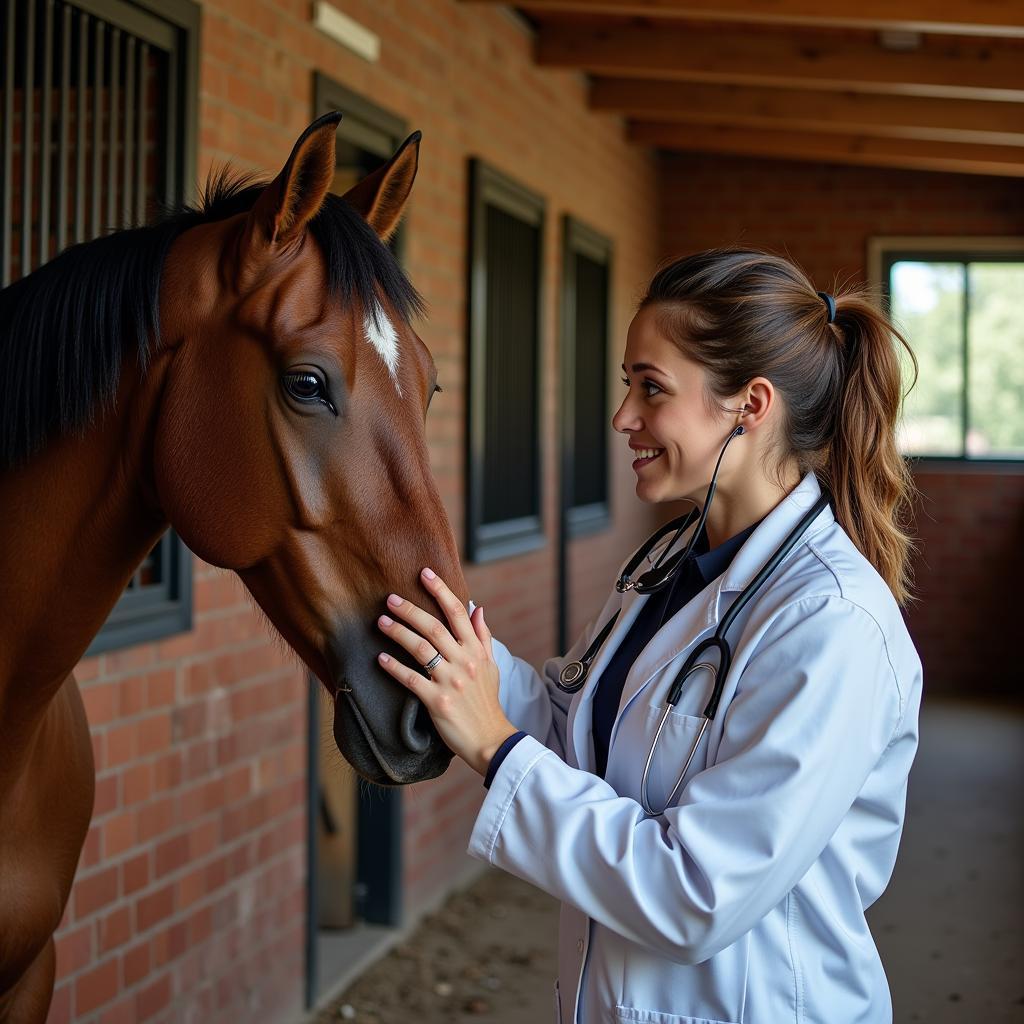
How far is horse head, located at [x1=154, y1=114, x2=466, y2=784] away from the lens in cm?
135

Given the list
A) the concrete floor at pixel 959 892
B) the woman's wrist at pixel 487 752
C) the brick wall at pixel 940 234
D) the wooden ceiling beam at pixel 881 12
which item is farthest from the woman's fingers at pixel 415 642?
the brick wall at pixel 940 234

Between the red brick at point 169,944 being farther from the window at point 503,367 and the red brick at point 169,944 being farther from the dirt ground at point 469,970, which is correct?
the window at point 503,367

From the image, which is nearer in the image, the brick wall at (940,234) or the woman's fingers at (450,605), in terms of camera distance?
the woman's fingers at (450,605)

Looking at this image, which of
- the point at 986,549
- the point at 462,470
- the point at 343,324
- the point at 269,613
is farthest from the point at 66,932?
the point at 986,549

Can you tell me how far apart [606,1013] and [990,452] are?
24.4ft

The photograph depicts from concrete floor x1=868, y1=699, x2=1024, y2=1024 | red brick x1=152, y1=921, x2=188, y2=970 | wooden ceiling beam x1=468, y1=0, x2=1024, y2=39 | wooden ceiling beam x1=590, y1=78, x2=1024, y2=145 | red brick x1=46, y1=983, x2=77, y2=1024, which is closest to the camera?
red brick x1=46, y1=983, x2=77, y2=1024

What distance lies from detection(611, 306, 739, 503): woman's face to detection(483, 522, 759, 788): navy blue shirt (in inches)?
3.3

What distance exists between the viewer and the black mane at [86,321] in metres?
1.38

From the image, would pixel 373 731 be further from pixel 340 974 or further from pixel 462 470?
pixel 462 470

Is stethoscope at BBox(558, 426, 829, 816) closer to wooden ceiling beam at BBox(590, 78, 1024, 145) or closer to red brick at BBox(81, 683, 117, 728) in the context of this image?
red brick at BBox(81, 683, 117, 728)

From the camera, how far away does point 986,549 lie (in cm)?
797

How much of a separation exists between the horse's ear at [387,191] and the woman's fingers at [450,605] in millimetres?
516

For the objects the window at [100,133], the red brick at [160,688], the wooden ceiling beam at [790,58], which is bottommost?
the red brick at [160,688]

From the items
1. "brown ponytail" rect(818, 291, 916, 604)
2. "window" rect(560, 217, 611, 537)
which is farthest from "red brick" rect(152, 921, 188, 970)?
"window" rect(560, 217, 611, 537)
